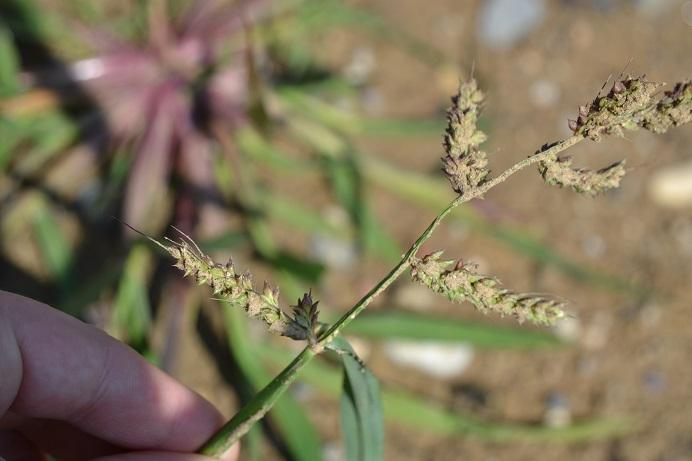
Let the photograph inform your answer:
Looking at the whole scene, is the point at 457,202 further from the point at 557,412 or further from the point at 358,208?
the point at 557,412

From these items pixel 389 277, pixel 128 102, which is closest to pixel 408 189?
pixel 128 102

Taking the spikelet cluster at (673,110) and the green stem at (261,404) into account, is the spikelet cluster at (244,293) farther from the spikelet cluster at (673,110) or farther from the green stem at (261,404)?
the spikelet cluster at (673,110)

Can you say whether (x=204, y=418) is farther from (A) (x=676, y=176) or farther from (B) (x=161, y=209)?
(A) (x=676, y=176)

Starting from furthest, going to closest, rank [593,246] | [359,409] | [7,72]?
[593,246] → [7,72] → [359,409]

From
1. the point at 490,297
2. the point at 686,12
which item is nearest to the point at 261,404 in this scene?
the point at 490,297

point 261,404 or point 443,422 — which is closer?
point 261,404

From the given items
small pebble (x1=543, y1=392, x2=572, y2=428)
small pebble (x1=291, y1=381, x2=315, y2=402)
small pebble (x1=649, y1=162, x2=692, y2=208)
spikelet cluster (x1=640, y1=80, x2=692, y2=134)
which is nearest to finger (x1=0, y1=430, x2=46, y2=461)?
small pebble (x1=291, y1=381, x2=315, y2=402)

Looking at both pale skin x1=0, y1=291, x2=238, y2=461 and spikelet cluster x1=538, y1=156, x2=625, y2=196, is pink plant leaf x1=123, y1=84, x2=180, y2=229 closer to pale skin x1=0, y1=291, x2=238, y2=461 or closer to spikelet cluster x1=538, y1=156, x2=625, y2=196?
pale skin x1=0, y1=291, x2=238, y2=461
